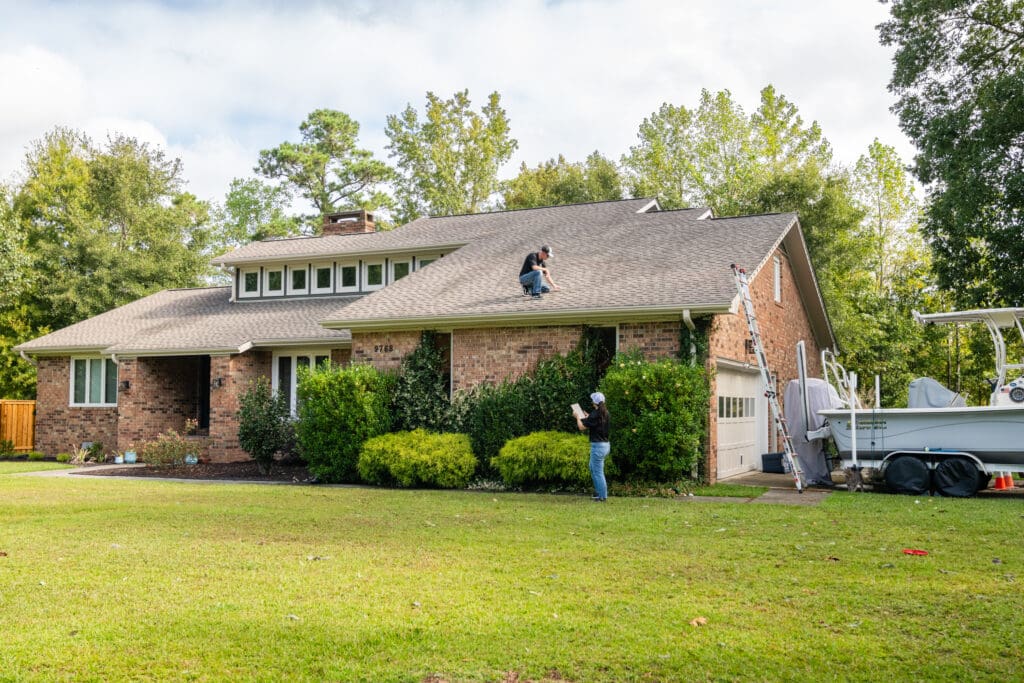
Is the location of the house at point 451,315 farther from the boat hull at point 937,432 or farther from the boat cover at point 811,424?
the boat hull at point 937,432

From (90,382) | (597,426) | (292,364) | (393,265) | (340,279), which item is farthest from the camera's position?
(340,279)

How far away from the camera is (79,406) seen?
23.8 m

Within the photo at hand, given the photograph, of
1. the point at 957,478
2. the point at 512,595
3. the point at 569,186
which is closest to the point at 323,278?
the point at 957,478

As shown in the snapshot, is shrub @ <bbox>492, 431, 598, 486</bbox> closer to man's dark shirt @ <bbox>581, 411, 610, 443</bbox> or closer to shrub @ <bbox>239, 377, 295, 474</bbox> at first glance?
man's dark shirt @ <bbox>581, 411, 610, 443</bbox>

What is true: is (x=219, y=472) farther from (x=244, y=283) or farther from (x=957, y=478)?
(x=957, y=478)

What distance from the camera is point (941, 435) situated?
1368 centimetres

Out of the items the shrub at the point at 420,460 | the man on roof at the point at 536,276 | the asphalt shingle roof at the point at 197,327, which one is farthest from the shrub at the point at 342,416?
the man on roof at the point at 536,276

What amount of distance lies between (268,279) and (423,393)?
34.7 ft

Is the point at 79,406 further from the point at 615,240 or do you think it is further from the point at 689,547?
the point at 689,547

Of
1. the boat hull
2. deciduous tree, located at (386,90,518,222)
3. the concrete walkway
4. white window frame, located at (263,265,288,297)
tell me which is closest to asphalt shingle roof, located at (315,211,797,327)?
the boat hull

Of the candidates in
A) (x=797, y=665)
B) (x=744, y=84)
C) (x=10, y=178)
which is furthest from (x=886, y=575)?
(x=10, y=178)

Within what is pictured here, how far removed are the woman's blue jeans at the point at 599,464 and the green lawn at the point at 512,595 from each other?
1.49m

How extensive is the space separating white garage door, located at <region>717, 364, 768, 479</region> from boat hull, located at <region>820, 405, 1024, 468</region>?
247 cm

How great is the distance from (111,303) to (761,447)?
91.0ft
